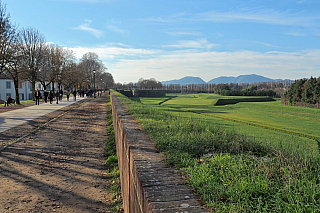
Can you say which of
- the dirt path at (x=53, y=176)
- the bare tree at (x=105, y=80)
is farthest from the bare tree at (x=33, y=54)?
the bare tree at (x=105, y=80)

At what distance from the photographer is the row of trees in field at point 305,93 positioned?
85.1ft

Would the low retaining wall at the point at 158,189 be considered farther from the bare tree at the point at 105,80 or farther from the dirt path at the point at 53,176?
the bare tree at the point at 105,80

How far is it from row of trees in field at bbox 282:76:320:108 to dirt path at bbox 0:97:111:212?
2386 centimetres

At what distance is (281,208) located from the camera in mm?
1813

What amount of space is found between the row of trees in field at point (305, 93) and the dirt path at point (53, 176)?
2386cm

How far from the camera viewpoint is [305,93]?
27625mm

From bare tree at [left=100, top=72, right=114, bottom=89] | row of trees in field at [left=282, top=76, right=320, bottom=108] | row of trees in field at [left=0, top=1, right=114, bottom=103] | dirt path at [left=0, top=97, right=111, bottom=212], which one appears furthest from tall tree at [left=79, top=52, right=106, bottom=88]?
dirt path at [left=0, top=97, right=111, bottom=212]

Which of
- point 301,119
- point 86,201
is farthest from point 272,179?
point 301,119

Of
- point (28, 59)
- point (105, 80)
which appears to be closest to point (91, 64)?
point (105, 80)

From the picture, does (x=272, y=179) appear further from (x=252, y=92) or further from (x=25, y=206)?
(x=252, y=92)

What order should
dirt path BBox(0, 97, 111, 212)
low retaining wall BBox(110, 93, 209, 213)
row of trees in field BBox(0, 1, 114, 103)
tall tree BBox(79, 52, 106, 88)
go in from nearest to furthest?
low retaining wall BBox(110, 93, 209, 213), dirt path BBox(0, 97, 111, 212), row of trees in field BBox(0, 1, 114, 103), tall tree BBox(79, 52, 106, 88)

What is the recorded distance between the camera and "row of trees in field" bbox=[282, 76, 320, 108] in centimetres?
2595

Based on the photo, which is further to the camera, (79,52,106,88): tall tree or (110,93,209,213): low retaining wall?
(79,52,106,88): tall tree

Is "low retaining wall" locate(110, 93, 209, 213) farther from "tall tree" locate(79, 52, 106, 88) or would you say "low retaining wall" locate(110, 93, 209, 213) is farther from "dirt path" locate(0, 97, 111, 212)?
"tall tree" locate(79, 52, 106, 88)
